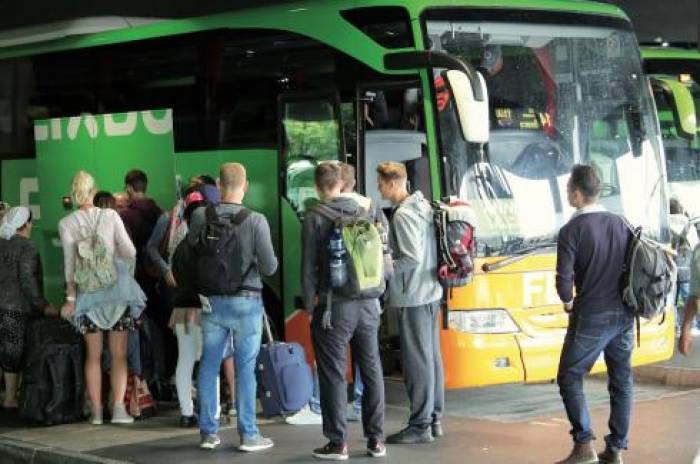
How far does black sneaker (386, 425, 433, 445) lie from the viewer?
29.9 feet

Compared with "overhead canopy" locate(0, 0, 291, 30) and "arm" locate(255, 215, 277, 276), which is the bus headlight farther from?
"overhead canopy" locate(0, 0, 291, 30)

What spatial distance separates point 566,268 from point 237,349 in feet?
7.42

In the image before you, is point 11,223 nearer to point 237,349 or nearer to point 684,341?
point 237,349

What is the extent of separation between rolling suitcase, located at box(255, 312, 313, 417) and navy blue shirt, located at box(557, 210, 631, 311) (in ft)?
7.30

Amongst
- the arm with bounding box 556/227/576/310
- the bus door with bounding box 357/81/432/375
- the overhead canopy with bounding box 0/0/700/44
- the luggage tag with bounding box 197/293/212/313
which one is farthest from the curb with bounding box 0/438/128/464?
the overhead canopy with bounding box 0/0/700/44

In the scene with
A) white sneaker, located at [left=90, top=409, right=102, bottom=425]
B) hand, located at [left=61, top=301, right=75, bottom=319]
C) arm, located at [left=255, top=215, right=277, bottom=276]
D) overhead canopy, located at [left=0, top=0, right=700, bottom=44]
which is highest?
overhead canopy, located at [left=0, top=0, right=700, bottom=44]

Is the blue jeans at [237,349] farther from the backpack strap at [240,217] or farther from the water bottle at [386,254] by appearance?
the water bottle at [386,254]

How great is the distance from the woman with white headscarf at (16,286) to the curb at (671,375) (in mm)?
5607

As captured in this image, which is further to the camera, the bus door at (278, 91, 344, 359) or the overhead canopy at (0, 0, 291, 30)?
the overhead canopy at (0, 0, 291, 30)

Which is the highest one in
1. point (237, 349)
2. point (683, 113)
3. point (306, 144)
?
point (683, 113)

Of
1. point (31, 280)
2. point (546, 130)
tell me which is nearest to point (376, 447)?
point (546, 130)

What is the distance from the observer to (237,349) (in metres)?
8.79

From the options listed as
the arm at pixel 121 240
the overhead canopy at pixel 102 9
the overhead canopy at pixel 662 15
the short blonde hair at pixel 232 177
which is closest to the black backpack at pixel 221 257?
the short blonde hair at pixel 232 177

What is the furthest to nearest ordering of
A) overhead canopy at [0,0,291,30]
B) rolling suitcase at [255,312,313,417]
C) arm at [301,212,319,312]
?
overhead canopy at [0,0,291,30] → rolling suitcase at [255,312,313,417] → arm at [301,212,319,312]
